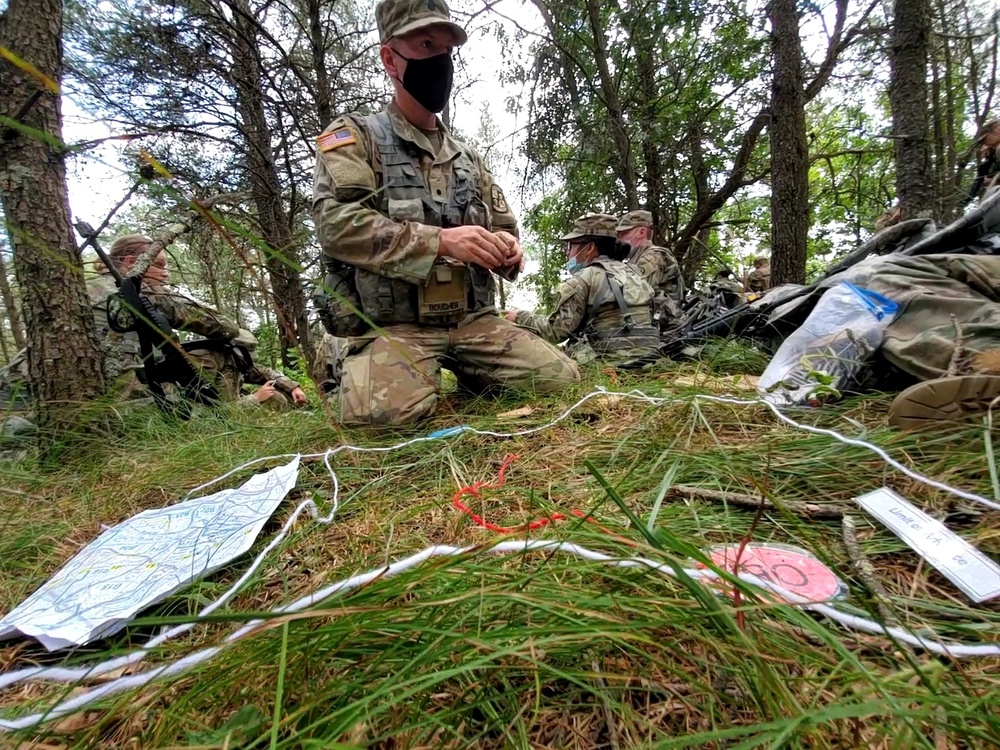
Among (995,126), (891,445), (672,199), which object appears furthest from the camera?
(672,199)

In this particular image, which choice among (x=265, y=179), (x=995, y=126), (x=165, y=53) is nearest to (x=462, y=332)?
(x=265, y=179)

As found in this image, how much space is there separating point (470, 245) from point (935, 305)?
1.67m

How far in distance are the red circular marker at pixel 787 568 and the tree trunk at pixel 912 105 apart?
406 centimetres

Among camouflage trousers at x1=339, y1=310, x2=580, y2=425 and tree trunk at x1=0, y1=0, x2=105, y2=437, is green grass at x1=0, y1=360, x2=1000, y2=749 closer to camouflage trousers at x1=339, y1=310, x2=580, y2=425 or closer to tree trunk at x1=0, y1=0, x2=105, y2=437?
camouflage trousers at x1=339, y1=310, x2=580, y2=425

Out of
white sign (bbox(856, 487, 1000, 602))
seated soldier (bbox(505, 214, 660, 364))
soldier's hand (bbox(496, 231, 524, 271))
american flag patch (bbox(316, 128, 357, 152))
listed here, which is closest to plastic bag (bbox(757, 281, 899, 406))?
white sign (bbox(856, 487, 1000, 602))

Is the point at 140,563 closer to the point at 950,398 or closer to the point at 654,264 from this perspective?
the point at 950,398

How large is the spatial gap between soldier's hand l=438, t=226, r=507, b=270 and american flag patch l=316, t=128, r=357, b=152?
2.08 ft

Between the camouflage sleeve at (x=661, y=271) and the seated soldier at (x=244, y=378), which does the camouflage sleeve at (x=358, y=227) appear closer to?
the seated soldier at (x=244, y=378)

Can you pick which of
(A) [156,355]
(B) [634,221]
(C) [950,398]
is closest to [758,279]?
(B) [634,221]

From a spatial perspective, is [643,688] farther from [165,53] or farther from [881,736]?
[165,53]

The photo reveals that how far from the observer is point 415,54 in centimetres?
207

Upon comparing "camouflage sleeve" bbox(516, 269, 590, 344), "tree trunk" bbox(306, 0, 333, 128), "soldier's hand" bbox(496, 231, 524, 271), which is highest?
"tree trunk" bbox(306, 0, 333, 128)

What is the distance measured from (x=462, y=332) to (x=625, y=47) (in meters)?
5.21

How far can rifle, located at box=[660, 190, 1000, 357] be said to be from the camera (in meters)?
1.86
